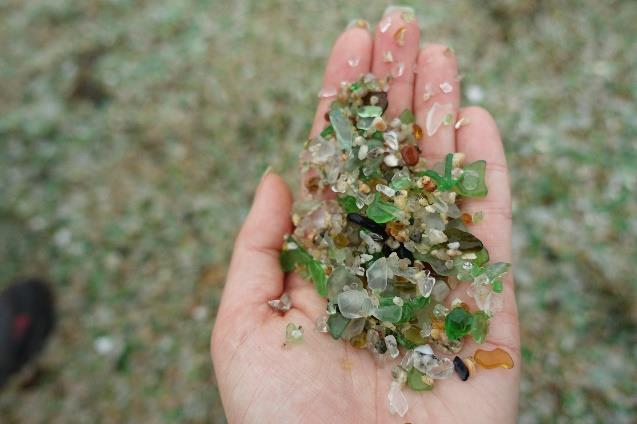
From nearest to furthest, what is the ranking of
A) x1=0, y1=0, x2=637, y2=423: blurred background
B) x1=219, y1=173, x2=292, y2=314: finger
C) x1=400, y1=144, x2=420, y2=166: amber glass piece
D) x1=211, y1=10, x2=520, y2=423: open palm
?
1. x1=211, y1=10, x2=520, y2=423: open palm
2. x1=219, y1=173, x2=292, y2=314: finger
3. x1=400, y1=144, x2=420, y2=166: amber glass piece
4. x1=0, y1=0, x2=637, y2=423: blurred background

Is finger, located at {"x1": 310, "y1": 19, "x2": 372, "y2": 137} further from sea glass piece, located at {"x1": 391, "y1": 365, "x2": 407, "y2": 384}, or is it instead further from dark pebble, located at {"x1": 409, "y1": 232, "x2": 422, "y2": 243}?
sea glass piece, located at {"x1": 391, "y1": 365, "x2": 407, "y2": 384}

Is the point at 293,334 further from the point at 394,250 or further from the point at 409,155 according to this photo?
the point at 409,155

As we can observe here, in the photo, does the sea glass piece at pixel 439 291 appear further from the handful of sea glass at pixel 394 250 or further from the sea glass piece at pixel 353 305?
the sea glass piece at pixel 353 305

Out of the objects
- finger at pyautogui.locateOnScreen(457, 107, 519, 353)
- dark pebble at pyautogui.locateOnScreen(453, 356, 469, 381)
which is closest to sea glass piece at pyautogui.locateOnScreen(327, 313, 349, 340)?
dark pebble at pyautogui.locateOnScreen(453, 356, 469, 381)

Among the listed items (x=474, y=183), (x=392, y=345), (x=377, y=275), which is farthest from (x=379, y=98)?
(x=392, y=345)

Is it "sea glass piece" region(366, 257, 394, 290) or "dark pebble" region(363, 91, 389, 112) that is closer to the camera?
"sea glass piece" region(366, 257, 394, 290)

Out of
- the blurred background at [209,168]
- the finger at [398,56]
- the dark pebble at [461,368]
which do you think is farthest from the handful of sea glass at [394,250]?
the blurred background at [209,168]

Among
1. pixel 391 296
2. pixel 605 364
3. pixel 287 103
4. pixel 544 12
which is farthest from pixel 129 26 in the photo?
pixel 605 364
